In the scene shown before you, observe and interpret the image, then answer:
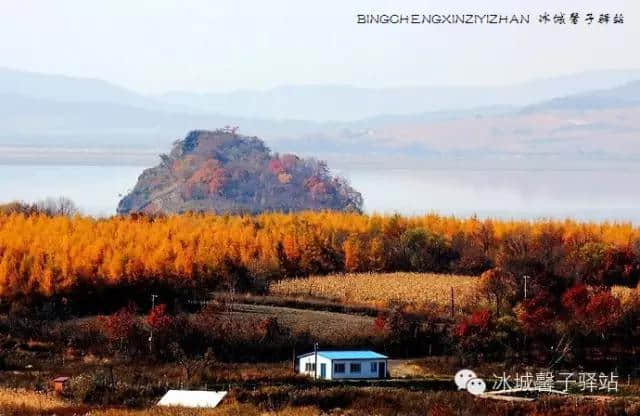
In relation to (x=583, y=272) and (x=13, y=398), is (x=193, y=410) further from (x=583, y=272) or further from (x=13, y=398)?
(x=583, y=272)

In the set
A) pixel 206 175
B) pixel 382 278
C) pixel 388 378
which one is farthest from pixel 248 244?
pixel 206 175

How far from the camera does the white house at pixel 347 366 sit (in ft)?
94.8

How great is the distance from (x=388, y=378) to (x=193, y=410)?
20.6 ft

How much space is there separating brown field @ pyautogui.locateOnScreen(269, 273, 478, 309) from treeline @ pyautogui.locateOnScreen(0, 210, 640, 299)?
4.21 feet

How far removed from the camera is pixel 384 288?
4522 cm

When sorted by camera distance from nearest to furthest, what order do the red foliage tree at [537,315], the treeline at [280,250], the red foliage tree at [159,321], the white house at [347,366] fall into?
the white house at [347,366] → the red foliage tree at [159,321] → the red foliage tree at [537,315] → the treeline at [280,250]

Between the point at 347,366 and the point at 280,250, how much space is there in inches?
873

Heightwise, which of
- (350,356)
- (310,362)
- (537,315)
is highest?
(537,315)

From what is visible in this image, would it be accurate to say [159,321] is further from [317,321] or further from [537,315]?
[537,315]

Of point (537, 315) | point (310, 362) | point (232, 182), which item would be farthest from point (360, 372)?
point (232, 182)

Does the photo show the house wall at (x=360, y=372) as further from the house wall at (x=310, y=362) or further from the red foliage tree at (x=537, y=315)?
the red foliage tree at (x=537, y=315)

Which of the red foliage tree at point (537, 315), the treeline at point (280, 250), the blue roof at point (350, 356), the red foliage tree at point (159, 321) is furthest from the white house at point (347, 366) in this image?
the treeline at point (280, 250)

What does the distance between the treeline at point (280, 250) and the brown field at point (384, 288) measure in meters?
1.28

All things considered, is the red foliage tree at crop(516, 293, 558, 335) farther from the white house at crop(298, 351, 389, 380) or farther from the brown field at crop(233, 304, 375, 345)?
the white house at crop(298, 351, 389, 380)
